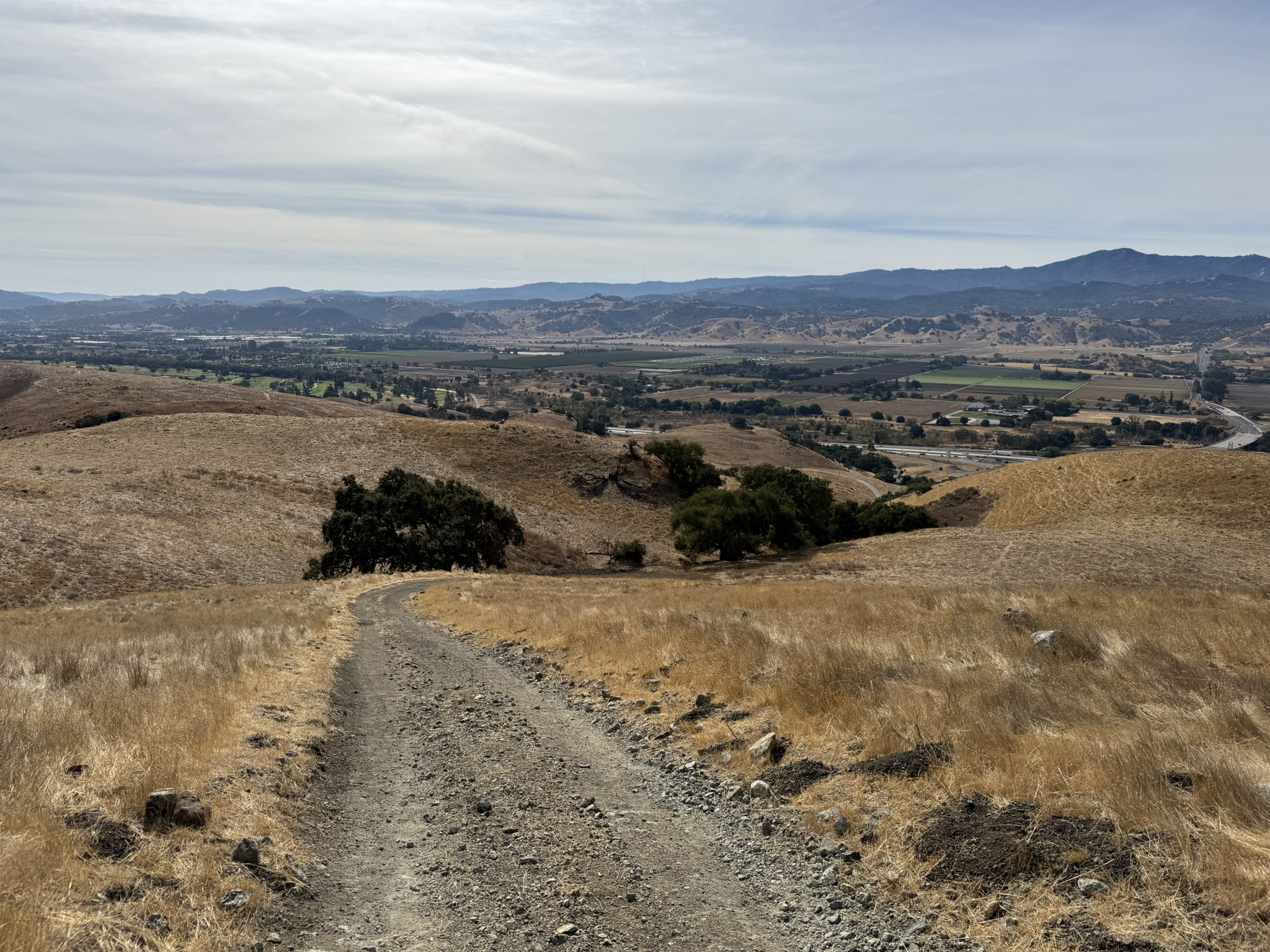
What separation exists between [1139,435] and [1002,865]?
232737mm

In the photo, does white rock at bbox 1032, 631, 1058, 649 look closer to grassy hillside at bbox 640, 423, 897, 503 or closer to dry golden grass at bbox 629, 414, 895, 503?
dry golden grass at bbox 629, 414, 895, 503

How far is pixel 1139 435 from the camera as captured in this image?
651ft

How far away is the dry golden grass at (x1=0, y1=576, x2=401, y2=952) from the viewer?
5.63 meters

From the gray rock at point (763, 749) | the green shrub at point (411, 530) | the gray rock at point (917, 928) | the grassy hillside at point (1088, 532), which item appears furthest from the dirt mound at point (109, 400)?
the gray rock at point (917, 928)

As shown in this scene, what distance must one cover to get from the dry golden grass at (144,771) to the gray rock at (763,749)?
17.0 feet

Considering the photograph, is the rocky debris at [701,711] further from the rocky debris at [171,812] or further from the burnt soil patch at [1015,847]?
the rocky debris at [171,812]

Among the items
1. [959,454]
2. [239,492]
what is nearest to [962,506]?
[239,492]

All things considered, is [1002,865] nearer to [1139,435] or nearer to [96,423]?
[96,423]

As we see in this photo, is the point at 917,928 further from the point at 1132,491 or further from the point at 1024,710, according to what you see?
the point at 1132,491

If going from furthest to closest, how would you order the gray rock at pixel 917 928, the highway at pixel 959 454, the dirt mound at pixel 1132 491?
the highway at pixel 959 454 → the dirt mound at pixel 1132 491 → the gray rock at pixel 917 928

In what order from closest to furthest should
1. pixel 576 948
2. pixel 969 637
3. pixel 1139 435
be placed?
pixel 576 948 < pixel 969 637 < pixel 1139 435

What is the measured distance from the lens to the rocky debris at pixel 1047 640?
13010mm

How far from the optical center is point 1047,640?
13.2 m

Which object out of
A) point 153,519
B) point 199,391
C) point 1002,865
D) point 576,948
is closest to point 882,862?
point 1002,865
